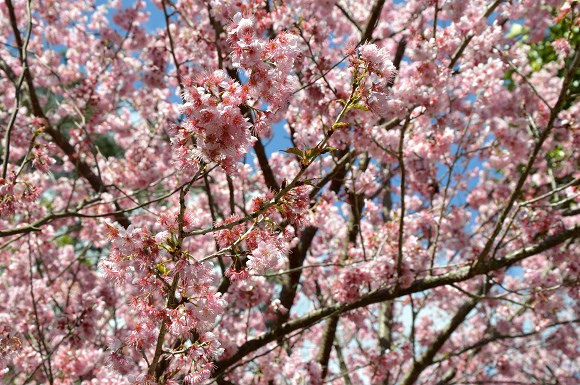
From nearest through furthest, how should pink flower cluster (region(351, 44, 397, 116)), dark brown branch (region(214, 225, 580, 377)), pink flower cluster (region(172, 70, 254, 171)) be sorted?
pink flower cluster (region(172, 70, 254, 171)) → pink flower cluster (region(351, 44, 397, 116)) → dark brown branch (region(214, 225, 580, 377))

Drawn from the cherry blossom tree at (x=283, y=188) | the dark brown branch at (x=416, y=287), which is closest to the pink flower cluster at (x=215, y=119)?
the cherry blossom tree at (x=283, y=188)

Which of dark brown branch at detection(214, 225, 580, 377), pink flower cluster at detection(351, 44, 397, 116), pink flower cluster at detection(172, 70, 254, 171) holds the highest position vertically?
dark brown branch at detection(214, 225, 580, 377)

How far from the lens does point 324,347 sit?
5.32 metres

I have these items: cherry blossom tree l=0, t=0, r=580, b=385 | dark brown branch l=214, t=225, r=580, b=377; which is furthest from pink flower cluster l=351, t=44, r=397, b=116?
dark brown branch l=214, t=225, r=580, b=377

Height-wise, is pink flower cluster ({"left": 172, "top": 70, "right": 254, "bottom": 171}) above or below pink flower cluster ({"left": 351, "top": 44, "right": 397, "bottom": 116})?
below

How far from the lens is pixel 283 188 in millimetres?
1854

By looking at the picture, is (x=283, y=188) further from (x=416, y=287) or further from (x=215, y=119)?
(x=416, y=287)

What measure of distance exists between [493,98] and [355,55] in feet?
10.6

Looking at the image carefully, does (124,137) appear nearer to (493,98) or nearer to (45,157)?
(45,157)

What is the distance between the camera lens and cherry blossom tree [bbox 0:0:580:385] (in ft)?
6.27

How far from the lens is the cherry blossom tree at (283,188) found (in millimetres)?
1912

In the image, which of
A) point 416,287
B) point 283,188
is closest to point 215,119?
point 283,188

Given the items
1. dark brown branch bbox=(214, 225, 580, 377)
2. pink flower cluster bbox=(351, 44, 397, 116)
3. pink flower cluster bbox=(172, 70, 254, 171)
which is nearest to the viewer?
pink flower cluster bbox=(172, 70, 254, 171)

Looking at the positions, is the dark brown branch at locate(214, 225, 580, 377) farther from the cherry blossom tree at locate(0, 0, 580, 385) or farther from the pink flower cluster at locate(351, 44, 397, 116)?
the pink flower cluster at locate(351, 44, 397, 116)
